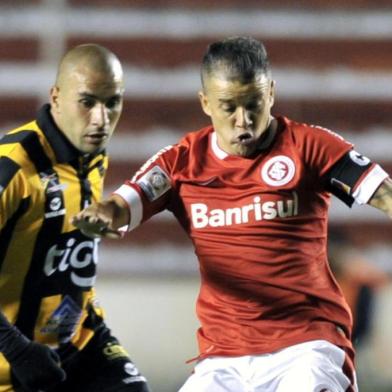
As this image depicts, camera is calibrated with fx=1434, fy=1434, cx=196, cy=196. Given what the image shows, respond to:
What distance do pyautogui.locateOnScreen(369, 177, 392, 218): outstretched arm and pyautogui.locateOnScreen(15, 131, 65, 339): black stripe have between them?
1.00 meters

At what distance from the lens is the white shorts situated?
381cm

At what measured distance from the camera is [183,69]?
344 inches

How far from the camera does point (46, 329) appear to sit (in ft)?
14.4

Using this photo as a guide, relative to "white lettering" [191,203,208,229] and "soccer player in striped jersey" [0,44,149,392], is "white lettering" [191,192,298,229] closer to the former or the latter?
"white lettering" [191,203,208,229]

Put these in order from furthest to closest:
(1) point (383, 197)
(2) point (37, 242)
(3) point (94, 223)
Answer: (2) point (37, 242)
(1) point (383, 197)
(3) point (94, 223)

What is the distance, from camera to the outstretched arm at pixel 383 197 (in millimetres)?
3857

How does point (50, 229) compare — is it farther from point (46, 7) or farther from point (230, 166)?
point (46, 7)

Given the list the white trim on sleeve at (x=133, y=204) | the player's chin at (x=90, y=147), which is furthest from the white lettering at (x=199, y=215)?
the player's chin at (x=90, y=147)

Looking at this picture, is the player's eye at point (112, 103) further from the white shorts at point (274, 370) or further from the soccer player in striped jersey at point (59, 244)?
the white shorts at point (274, 370)

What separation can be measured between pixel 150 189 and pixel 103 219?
12.1 inches

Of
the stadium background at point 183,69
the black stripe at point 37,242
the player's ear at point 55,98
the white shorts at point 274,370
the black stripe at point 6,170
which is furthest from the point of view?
the stadium background at point 183,69

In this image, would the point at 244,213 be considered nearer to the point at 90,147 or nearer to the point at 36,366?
the point at 90,147

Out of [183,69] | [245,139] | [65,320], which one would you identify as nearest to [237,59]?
[245,139]

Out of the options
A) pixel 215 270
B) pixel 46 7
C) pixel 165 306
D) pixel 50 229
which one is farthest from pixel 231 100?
pixel 46 7
